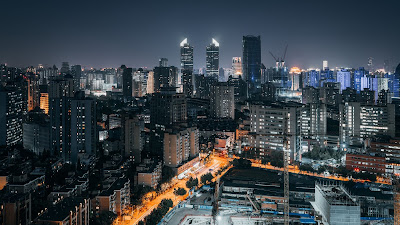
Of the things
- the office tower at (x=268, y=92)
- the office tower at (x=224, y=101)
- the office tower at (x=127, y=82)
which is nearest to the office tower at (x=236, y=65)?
the office tower at (x=268, y=92)

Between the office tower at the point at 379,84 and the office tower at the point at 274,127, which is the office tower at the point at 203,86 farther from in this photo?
the office tower at the point at 274,127

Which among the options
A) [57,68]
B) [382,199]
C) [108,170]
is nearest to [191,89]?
[57,68]

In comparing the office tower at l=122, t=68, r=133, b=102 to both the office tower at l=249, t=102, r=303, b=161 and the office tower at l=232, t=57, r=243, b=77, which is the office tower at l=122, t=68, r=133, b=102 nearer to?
the office tower at l=232, t=57, r=243, b=77

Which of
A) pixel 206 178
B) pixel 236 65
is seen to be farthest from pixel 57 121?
pixel 236 65

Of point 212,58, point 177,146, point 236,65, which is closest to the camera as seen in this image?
point 177,146

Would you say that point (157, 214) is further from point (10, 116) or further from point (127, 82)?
point (127, 82)
